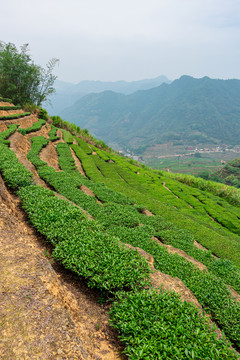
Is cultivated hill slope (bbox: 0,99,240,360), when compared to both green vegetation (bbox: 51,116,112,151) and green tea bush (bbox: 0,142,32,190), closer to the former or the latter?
green tea bush (bbox: 0,142,32,190)

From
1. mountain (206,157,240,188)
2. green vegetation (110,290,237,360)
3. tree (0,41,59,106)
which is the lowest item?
mountain (206,157,240,188)

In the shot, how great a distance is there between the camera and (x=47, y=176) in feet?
42.7

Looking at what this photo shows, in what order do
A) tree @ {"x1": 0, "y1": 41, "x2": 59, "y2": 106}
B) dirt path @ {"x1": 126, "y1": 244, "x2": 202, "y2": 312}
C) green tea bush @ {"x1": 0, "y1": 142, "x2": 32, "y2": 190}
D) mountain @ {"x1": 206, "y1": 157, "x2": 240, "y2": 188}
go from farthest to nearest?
mountain @ {"x1": 206, "y1": 157, "x2": 240, "y2": 188} → tree @ {"x1": 0, "y1": 41, "x2": 59, "y2": 106} → green tea bush @ {"x1": 0, "y1": 142, "x2": 32, "y2": 190} → dirt path @ {"x1": 126, "y1": 244, "x2": 202, "y2": 312}

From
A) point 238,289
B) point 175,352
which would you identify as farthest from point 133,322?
point 238,289

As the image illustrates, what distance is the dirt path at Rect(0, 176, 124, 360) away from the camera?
2785mm

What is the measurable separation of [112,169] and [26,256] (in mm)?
20417

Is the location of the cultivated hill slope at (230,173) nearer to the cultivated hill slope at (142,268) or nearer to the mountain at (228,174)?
the mountain at (228,174)

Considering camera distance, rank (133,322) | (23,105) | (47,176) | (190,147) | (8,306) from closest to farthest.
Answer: (8,306) → (133,322) → (47,176) → (23,105) → (190,147)

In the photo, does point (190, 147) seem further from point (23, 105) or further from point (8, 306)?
point (8, 306)

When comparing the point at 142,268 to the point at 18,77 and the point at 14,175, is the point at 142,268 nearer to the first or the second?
the point at 14,175

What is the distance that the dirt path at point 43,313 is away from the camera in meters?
2.79

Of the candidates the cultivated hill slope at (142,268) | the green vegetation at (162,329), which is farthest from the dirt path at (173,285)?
the green vegetation at (162,329)

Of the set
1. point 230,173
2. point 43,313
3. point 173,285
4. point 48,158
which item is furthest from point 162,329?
point 230,173

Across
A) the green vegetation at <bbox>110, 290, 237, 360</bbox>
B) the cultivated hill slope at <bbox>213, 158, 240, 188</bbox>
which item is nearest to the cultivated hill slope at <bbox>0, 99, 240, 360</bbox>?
the green vegetation at <bbox>110, 290, 237, 360</bbox>
